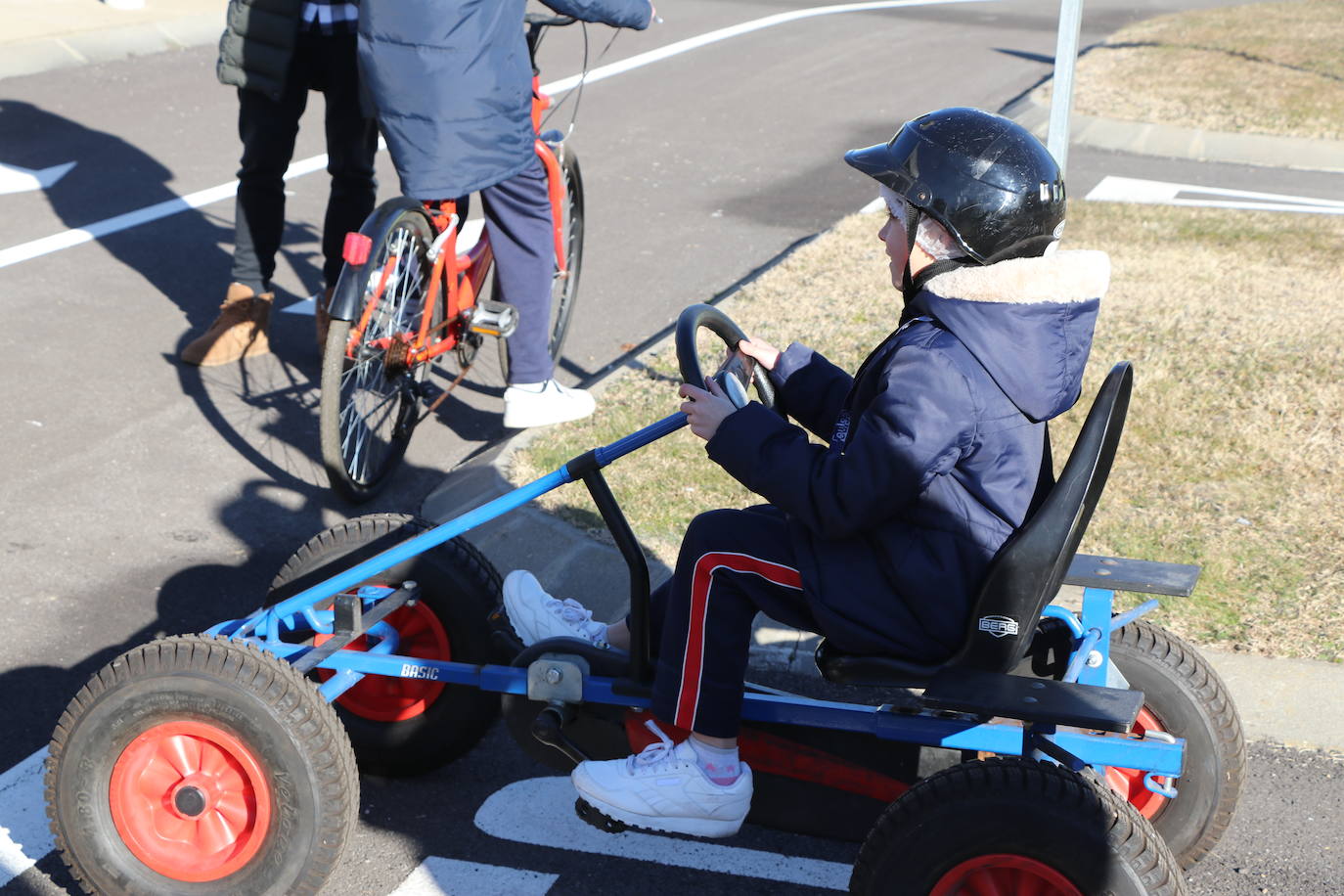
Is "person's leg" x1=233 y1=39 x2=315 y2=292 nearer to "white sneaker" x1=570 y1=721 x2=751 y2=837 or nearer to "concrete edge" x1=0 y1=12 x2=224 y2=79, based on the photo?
"white sneaker" x1=570 y1=721 x2=751 y2=837

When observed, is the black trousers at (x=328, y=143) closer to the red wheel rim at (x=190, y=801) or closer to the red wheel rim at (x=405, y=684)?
the red wheel rim at (x=405, y=684)

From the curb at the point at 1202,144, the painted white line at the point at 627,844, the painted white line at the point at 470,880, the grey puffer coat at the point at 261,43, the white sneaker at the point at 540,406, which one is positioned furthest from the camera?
the curb at the point at 1202,144

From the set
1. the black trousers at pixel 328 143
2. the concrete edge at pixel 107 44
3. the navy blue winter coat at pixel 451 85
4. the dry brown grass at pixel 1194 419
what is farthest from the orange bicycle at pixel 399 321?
the concrete edge at pixel 107 44

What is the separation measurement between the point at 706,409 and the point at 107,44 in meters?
10.9

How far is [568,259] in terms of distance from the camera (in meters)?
6.32

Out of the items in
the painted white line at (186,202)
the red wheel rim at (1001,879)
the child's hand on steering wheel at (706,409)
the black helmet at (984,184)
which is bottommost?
the painted white line at (186,202)

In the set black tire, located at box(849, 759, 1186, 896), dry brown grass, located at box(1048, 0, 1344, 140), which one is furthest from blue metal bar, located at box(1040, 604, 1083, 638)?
dry brown grass, located at box(1048, 0, 1344, 140)

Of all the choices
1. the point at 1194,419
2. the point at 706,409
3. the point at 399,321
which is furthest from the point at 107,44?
the point at 706,409

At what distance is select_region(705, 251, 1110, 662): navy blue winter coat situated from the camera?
2.67 metres

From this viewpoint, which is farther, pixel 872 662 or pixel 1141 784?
pixel 1141 784

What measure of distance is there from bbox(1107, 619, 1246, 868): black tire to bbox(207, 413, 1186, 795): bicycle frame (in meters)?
0.09

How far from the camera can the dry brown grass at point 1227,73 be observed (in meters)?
11.8

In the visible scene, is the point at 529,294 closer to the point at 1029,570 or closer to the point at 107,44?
the point at 1029,570

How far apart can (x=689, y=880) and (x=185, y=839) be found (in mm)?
1085
